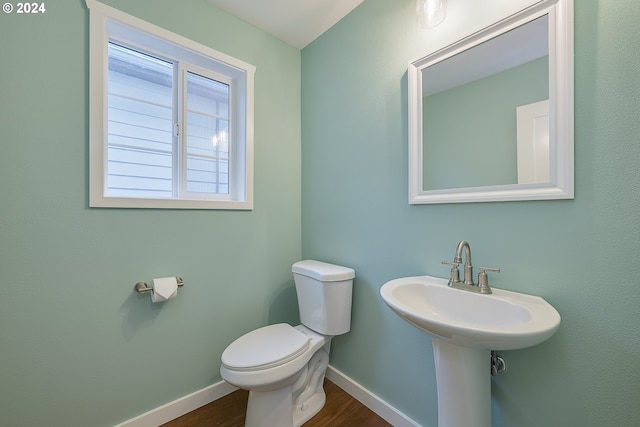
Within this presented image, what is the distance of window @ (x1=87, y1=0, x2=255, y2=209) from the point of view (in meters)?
1.22

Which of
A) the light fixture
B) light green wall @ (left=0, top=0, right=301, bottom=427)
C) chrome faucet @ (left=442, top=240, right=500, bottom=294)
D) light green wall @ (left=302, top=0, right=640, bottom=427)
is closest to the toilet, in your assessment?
light green wall @ (left=302, top=0, right=640, bottom=427)

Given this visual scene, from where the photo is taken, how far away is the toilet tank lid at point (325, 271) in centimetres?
144

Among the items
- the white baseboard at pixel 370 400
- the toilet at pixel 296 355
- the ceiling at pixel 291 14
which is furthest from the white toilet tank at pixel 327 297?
the ceiling at pixel 291 14

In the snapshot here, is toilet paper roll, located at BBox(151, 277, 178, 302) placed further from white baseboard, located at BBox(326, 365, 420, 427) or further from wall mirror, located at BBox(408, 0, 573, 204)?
wall mirror, located at BBox(408, 0, 573, 204)

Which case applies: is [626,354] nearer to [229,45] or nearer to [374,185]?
[374,185]

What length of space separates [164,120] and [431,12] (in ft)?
4.95

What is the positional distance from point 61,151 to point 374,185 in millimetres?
→ 1504

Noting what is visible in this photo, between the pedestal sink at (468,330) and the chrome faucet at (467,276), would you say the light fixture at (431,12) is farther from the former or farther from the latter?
the pedestal sink at (468,330)

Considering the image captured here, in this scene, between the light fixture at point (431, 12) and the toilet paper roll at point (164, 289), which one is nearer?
the light fixture at point (431, 12)

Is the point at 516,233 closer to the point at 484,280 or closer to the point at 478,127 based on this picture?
the point at 484,280

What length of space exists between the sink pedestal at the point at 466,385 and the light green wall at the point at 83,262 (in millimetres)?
1217

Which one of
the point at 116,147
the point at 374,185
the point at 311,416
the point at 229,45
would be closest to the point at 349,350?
the point at 311,416

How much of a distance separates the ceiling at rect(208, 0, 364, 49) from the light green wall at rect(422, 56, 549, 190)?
89cm

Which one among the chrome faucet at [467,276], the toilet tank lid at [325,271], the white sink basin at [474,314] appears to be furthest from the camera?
the toilet tank lid at [325,271]
